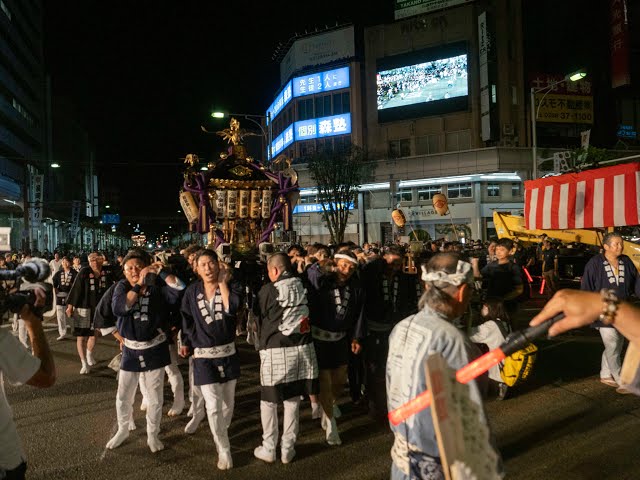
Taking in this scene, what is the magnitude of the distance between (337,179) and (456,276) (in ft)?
106

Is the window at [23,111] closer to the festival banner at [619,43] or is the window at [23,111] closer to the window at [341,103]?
the window at [341,103]

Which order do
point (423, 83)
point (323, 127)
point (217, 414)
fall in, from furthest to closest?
point (323, 127) → point (423, 83) → point (217, 414)

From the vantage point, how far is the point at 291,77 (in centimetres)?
4462

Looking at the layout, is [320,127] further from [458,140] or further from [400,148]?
[458,140]

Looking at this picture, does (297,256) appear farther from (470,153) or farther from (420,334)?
(470,153)

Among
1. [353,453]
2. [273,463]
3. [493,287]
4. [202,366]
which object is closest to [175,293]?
[202,366]

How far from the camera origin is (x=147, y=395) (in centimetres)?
486

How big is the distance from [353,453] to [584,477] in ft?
6.57

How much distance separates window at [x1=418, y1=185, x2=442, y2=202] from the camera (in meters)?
37.5

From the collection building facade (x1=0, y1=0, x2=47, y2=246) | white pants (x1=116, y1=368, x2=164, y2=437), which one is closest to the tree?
building facade (x1=0, y1=0, x2=47, y2=246)

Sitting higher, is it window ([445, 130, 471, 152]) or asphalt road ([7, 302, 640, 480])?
window ([445, 130, 471, 152])

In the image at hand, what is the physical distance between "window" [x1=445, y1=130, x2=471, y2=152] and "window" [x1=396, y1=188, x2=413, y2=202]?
4.49 m

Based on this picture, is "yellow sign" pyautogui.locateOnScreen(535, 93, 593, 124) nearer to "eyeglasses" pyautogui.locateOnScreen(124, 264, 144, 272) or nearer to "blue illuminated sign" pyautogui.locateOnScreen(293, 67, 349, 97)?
"blue illuminated sign" pyautogui.locateOnScreen(293, 67, 349, 97)

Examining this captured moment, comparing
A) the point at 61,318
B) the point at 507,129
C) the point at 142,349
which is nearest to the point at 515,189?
the point at 507,129
